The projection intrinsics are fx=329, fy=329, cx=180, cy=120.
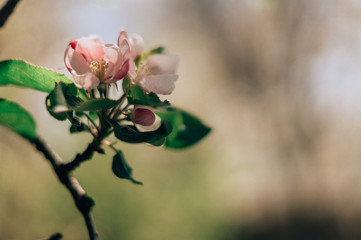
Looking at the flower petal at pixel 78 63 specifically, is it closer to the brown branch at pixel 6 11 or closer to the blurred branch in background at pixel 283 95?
the brown branch at pixel 6 11

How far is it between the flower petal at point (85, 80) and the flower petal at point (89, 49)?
35 mm

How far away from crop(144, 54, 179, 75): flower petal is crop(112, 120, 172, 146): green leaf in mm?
152

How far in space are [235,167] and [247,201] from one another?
2.62 feet

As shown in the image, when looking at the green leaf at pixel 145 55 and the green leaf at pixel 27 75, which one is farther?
the green leaf at pixel 145 55

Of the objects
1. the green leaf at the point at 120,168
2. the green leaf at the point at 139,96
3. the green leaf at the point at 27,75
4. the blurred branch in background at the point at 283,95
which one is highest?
the blurred branch in background at the point at 283,95

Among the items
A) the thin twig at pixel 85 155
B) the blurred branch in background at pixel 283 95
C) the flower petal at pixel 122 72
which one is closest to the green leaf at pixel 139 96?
the flower petal at pixel 122 72

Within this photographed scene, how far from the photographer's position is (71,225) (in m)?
3.57

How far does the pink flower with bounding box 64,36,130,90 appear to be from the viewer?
19.5 inches

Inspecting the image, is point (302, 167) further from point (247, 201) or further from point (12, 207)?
point (12, 207)

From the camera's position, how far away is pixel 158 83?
0.49 meters

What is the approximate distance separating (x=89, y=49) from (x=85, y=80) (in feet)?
0.18

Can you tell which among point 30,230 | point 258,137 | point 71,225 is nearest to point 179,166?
point 258,137

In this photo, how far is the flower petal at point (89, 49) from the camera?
513 mm

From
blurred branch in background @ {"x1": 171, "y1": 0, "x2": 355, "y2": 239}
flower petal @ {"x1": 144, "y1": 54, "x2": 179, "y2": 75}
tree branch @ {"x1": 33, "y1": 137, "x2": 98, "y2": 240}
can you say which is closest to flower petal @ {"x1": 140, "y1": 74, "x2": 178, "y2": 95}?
flower petal @ {"x1": 144, "y1": 54, "x2": 179, "y2": 75}
